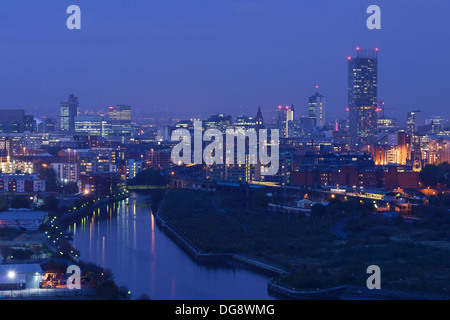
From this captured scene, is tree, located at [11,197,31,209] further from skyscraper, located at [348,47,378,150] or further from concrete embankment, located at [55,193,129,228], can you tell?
skyscraper, located at [348,47,378,150]

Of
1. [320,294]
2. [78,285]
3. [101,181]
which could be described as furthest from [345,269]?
[101,181]

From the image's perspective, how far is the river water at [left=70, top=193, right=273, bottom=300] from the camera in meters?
7.14

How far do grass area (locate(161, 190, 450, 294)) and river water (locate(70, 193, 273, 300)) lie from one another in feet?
1.20

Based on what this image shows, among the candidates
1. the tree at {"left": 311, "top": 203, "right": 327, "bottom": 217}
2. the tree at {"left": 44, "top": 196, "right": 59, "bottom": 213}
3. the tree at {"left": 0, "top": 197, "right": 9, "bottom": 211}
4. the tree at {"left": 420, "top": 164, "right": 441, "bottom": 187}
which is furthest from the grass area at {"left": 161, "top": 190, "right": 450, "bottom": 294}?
the tree at {"left": 420, "top": 164, "right": 441, "bottom": 187}

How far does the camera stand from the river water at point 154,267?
23.4ft

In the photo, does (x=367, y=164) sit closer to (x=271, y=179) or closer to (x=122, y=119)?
(x=271, y=179)

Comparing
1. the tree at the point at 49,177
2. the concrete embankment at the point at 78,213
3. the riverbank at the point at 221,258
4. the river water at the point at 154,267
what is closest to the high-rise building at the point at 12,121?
the tree at the point at 49,177

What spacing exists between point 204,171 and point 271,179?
138 inches

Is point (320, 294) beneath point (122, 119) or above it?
beneath

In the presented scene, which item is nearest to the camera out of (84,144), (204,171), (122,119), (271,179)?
(271,179)

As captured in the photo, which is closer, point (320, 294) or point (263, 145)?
point (320, 294)

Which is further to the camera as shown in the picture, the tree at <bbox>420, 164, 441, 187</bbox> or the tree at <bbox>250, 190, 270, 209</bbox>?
the tree at <bbox>420, 164, 441, 187</bbox>

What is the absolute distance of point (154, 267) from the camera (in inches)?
334

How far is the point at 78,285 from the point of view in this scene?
21.0ft
